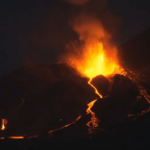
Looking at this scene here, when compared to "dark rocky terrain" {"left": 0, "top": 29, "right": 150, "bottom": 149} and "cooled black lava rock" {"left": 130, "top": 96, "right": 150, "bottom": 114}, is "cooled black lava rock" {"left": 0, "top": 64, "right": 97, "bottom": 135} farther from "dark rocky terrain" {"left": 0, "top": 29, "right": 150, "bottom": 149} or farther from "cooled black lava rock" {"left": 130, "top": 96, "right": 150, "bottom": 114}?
"cooled black lava rock" {"left": 130, "top": 96, "right": 150, "bottom": 114}

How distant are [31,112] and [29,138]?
7.23 metres

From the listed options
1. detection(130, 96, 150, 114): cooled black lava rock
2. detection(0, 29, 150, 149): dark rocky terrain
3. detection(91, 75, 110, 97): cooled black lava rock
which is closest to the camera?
detection(0, 29, 150, 149): dark rocky terrain

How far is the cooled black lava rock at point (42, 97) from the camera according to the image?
122 feet

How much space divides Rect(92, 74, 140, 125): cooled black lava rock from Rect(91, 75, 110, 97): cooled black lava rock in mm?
1078

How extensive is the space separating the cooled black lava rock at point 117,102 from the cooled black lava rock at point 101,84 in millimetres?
1078

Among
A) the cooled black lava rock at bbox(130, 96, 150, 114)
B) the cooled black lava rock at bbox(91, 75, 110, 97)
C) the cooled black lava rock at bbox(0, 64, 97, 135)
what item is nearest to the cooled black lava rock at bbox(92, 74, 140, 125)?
the cooled black lava rock at bbox(130, 96, 150, 114)

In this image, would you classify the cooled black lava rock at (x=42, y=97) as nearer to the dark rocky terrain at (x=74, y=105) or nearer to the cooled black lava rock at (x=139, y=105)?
the dark rocky terrain at (x=74, y=105)

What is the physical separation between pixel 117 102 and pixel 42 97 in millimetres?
10204

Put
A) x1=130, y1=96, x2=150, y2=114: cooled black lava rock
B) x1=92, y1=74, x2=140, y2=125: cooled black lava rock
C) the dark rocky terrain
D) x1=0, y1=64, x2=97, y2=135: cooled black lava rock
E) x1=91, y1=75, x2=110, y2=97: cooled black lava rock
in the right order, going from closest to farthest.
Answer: the dark rocky terrain < x1=92, y1=74, x2=140, y2=125: cooled black lava rock < x1=130, y1=96, x2=150, y2=114: cooled black lava rock < x1=0, y1=64, x2=97, y2=135: cooled black lava rock < x1=91, y1=75, x2=110, y2=97: cooled black lava rock

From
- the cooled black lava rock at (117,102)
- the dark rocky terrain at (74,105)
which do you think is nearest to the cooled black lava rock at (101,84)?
the dark rocky terrain at (74,105)

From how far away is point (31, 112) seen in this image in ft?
128

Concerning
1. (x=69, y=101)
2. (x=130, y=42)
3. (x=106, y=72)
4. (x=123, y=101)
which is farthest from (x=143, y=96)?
(x=130, y=42)

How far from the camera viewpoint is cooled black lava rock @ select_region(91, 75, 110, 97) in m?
44.7

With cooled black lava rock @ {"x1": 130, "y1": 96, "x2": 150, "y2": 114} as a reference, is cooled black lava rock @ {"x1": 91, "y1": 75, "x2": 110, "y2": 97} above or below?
above
